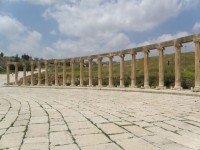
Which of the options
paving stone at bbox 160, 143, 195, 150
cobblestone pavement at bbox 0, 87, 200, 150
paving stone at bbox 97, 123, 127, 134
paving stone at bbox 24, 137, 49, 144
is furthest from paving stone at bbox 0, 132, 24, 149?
paving stone at bbox 160, 143, 195, 150

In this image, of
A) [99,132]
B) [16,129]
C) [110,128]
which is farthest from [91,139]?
[16,129]

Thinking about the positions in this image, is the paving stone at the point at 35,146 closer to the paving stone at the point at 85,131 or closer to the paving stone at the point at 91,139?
the paving stone at the point at 91,139

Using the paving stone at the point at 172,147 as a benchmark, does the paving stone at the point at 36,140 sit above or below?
above

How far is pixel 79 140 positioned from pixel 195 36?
1797 cm

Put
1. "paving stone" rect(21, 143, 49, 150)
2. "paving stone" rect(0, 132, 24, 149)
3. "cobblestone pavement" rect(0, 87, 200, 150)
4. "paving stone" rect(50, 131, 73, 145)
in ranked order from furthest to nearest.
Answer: "paving stone" rect(50, 131, 73, 145) < "paving stone" rect(0, 132, 24, 149) < "cobblestone pavement" rect(0, 87, 200, 150) < "paving stone" rect(21, 143, 49, 150)

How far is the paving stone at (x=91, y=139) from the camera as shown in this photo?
20.0ft

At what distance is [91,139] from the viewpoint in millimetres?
6422

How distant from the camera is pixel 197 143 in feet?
19.8

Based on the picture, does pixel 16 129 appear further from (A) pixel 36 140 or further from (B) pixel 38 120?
(A) pixel 36 140

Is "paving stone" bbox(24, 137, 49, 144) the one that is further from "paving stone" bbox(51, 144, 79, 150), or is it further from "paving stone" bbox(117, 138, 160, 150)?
"paving stone" bbox(117, 138, 160, 150)

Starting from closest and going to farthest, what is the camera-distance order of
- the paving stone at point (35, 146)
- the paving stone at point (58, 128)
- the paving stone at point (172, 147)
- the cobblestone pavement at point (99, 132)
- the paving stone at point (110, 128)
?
1. the paving stone at point (172, 147)
2. the paving stone at point (35, 146)
3. the cobblestone pavement at point (99, 132)
4. the paving stone at point (110, 128)
5. the paving stone at point (58, 128)

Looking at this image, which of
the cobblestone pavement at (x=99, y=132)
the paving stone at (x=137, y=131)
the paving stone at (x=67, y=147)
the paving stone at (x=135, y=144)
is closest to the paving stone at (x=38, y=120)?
the cobblestone pavement at (x=99, y=132)

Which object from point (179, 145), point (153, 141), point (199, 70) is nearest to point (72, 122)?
point (153, 141)

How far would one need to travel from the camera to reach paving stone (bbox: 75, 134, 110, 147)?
20.0 ft
